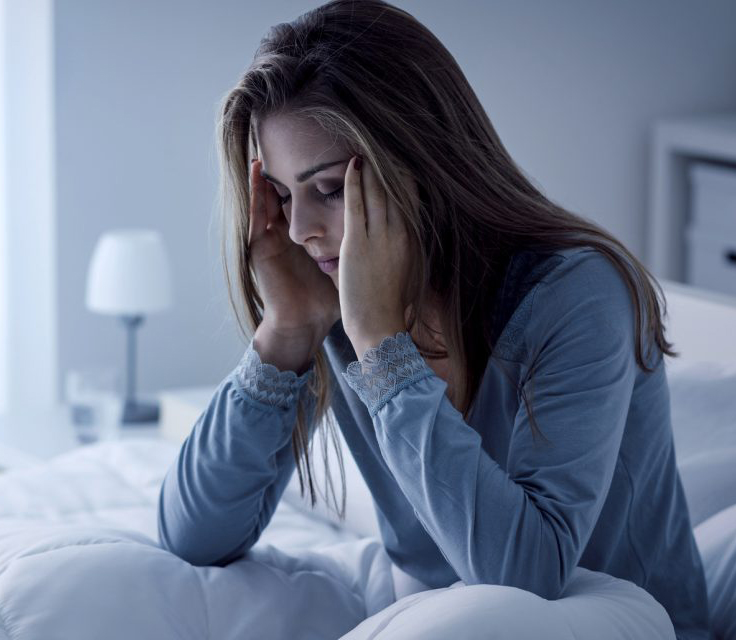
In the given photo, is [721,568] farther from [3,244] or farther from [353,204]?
[3,244]

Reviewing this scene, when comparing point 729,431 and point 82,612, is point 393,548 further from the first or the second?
point 729,431

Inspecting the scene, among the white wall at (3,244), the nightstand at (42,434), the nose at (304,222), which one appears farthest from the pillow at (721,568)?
the white wall at (3,244)

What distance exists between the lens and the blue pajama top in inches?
40.4

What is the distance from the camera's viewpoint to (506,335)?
3.73 ft

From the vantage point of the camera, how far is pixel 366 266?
1.11 meters

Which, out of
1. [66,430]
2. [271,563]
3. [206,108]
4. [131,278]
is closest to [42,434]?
[66,430]

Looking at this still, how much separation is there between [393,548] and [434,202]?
1.31 feet

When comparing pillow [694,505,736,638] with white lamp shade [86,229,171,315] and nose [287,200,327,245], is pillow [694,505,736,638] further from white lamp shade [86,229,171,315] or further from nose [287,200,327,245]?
white lamp shade [86,229,171,315]

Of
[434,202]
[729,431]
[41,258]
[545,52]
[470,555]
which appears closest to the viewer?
[470,555]

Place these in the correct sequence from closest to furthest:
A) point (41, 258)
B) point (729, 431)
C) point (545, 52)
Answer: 1. point (729, 431)
2. point (41, 258)
3. point (545, 52)

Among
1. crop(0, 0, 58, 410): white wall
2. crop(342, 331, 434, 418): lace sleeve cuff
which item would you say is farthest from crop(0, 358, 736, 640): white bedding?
crop(0, 0, 58, 410): white wall

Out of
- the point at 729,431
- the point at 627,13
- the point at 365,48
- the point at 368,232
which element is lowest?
the point at 729,431

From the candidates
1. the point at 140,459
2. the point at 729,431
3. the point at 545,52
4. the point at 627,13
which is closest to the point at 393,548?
the point at 729,431

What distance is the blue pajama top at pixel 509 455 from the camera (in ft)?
3.37
